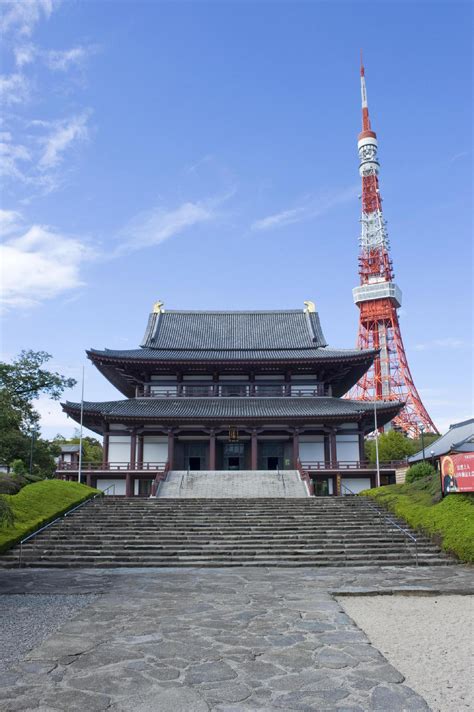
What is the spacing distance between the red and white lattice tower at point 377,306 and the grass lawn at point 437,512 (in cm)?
4902

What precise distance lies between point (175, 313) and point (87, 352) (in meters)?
12.3

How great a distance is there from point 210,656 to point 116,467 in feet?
94.3

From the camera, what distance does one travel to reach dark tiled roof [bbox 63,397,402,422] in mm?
33875

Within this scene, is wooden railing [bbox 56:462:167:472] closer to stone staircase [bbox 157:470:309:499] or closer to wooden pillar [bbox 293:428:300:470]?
stone staircase [bbox 157:470:309:499]

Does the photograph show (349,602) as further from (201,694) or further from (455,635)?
(201,694)

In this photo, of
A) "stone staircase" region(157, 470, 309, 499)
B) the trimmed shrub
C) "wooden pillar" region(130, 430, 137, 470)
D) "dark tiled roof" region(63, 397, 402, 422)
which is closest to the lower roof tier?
"dark tiled roof" region(63, 397, 402, 422)

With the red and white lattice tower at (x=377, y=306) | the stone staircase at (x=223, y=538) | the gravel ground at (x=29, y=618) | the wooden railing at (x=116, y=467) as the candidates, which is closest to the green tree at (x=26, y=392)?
the wooden railing at (x=116, y=467)

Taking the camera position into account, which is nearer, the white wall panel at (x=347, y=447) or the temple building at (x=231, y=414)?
the temple building at (x=231, y=414)

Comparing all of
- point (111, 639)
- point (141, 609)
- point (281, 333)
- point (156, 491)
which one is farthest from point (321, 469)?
point (111, 639)

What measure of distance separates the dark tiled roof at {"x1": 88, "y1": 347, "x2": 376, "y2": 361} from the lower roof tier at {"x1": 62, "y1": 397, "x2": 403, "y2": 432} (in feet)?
9.70

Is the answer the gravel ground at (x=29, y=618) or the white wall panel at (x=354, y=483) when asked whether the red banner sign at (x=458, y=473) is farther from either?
the white wall panel at (x=354, y=483)

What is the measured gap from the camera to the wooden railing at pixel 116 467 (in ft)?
110

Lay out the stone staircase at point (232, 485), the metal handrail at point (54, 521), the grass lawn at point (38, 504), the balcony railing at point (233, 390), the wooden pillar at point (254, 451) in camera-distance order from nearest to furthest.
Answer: the metal handrail at point (54, 521) → the grass lawn at point (38, 504) → the stone staircase at point (232, 485) → the wooden pillar at point (254, 451) → the balcony railing at point (233, 390)

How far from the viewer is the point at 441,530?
18.3m
